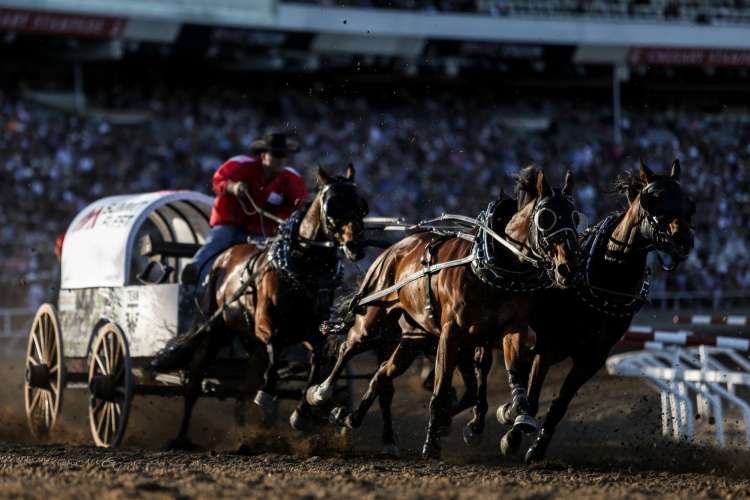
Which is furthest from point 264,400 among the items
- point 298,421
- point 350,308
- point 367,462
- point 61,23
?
point 61,23

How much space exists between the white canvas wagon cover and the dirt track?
50.7 inches

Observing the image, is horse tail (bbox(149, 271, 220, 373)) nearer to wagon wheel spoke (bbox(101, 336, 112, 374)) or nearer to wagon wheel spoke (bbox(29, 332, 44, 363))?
wagon wheel spoke (bbox(101, 336, 112, 374))

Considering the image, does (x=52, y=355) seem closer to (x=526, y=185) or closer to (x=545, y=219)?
(x=526, y=185)

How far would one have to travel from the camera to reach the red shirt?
31.1 ft

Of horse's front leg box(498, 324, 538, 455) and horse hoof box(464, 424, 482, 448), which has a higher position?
horse's front leg box(498, 324, 538, 455)

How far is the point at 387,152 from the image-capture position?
26031mm

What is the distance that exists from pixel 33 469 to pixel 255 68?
82.2 ft

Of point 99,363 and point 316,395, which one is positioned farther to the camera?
point 99,363

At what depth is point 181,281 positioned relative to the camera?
9172mm

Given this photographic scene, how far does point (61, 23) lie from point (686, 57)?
1545 cm

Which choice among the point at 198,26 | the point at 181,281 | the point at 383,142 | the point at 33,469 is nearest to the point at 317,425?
the point at 181,281

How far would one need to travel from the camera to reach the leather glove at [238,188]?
924 centimetres

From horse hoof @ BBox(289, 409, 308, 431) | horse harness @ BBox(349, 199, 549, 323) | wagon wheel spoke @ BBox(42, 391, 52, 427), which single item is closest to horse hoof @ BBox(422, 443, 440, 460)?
horse harness @ BBox(349, 199, 549, 323)

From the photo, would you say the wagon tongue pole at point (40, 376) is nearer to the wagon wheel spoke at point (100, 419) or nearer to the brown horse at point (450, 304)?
the wagon wheel spoke at point (100, 419)
